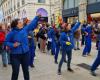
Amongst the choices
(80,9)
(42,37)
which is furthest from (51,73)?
(80,9)

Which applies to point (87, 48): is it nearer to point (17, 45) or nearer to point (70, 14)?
point (17, 45)

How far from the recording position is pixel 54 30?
13.4m

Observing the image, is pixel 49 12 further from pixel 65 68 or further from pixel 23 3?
pixel 65 68

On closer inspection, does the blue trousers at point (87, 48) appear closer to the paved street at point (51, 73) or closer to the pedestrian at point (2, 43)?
the paved street at point (51, 73)

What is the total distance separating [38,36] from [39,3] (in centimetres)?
2492

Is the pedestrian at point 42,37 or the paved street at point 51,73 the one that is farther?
the pedestrian at point 42,37

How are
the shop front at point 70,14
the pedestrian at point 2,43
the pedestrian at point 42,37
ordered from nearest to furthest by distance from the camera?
1. the pedestrian at point 2,43
2. the pedestrian at point 42,37
3. the shop front at point 70,14

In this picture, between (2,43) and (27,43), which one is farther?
(2,43)

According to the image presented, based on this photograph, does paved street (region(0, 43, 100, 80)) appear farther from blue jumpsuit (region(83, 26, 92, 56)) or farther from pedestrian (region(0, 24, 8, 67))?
blue jumpsuit (region(83, 26, 92, 56))

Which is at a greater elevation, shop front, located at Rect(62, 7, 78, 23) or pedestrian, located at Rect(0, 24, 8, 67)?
shop front, located at Rect(62, 7, 78, 23)

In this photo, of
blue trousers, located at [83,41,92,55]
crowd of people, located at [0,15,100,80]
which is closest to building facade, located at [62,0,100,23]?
blue trousers, located at [83,41,92,55]

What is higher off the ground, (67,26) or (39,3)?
(39,3)

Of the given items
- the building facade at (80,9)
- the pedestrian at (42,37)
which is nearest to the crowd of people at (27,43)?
the pedestrian at (42,37)

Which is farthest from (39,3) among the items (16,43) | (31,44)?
(16,43)
